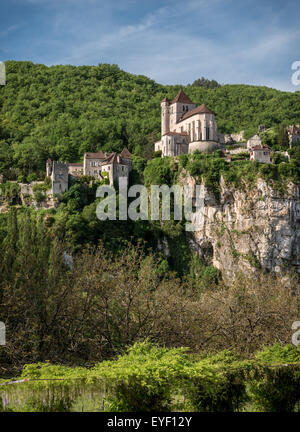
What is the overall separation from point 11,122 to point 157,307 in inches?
2725

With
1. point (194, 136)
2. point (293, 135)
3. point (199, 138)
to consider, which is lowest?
point (199, 138)

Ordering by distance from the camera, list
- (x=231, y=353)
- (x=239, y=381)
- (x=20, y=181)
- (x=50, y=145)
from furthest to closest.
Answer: (x=50, y=145) < (x=20, y=181) < (x=231, y=353) < (x=239, y=381)

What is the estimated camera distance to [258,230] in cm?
4684

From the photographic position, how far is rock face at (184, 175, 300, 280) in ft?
153

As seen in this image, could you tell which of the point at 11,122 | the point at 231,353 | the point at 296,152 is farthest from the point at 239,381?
the point at 11,122

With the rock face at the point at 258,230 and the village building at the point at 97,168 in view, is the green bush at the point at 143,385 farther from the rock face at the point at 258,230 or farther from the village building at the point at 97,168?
the village building at the point at 97,168

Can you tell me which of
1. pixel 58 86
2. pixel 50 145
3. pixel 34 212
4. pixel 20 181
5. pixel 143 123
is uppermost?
pixel 58 86

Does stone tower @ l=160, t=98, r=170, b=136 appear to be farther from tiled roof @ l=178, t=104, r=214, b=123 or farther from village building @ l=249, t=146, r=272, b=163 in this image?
village building @ l=249, t=146, r=272, b=163

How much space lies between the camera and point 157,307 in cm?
1909

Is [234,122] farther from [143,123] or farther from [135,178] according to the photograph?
[135,178]

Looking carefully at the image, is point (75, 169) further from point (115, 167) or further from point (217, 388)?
point (217, 388)

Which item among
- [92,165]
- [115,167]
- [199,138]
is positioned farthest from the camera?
[199,138]

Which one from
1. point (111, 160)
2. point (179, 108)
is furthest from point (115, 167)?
point (179, 108)

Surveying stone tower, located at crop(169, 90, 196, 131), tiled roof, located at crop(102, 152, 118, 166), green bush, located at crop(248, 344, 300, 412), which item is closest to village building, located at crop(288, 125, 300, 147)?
stone tower, located at crop(169, 90, 196, 131)
